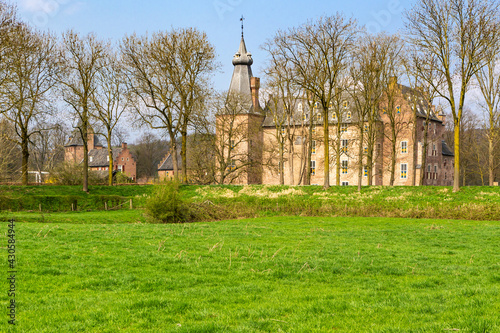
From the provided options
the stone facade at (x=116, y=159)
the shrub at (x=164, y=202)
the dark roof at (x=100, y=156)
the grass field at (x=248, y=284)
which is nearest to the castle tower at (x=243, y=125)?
the shrub at (x=164, y=202)

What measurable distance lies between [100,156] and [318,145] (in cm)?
5640

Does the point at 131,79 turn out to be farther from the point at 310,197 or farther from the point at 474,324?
the point at 474,324

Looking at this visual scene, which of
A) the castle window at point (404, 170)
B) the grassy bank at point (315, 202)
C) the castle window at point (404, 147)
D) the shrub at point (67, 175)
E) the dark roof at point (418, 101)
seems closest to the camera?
the grassy bank at point (315, 202)

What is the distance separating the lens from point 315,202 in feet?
103

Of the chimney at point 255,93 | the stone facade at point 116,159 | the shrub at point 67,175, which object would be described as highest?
the chimney at point 255,93

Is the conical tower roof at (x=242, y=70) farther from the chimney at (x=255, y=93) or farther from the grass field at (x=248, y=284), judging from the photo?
the grass field at (x=248, y=284)

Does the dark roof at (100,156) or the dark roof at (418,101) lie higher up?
the dark roof at (418,101)

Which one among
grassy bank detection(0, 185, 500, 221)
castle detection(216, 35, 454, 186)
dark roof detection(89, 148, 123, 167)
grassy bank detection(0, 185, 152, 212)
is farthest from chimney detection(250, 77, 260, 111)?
dark roof detection(89, 148, 123, 167)

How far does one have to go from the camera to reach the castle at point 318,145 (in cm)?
5591

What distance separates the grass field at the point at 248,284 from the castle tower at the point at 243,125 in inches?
1533

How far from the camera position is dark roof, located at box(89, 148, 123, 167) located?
98312 mm

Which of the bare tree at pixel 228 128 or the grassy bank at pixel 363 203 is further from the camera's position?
the bare tree at pixel 228 128

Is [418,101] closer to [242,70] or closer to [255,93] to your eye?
[255,93]

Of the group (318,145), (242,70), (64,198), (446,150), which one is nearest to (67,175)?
(64,198)
